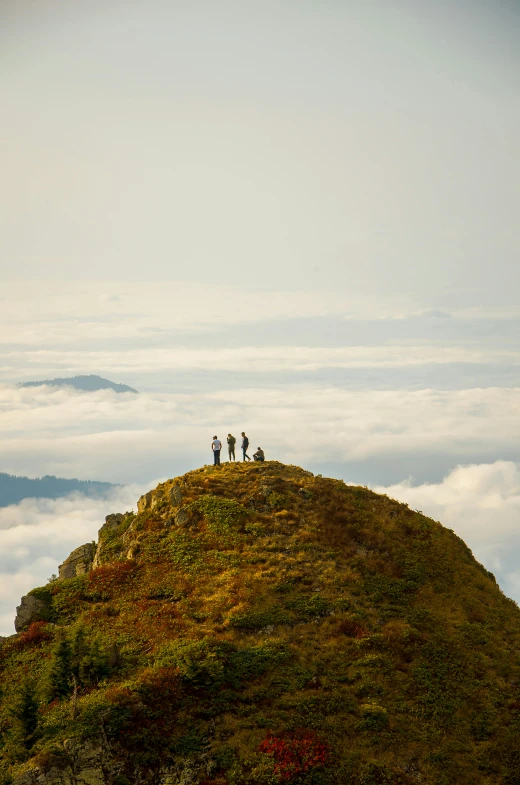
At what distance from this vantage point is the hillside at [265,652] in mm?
31062

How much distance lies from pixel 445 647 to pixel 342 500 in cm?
1574

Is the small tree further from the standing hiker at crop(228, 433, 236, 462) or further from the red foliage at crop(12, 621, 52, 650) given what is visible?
the standing hiker at crop(228, 433, 236, 462)

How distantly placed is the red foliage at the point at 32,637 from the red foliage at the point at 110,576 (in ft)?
13.9

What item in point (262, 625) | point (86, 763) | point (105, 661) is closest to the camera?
point (86, 763)

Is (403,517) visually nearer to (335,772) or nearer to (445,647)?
(445,647)

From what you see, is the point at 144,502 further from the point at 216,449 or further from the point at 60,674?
the point at 60,674

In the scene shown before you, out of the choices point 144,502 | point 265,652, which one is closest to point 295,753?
point 265,652

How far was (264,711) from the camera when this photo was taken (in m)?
33.6

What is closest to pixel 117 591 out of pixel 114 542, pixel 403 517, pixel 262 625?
pixel 114 542

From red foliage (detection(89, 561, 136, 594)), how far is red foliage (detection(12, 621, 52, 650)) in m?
4.23

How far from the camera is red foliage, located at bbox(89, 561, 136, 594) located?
45.5 meters

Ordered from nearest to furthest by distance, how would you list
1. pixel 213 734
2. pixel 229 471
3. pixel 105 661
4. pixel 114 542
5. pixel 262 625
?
pixel 213 734
pixel 105 661
pixel 262 625
pixel 114 542
pixel 229 471

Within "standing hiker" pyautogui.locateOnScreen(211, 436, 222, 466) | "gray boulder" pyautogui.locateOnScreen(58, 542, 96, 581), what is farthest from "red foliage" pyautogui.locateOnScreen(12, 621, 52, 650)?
"standing hiker" pyautogui.locateOnScreen(211, 436, 222, 466)

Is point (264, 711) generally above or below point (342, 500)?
below
